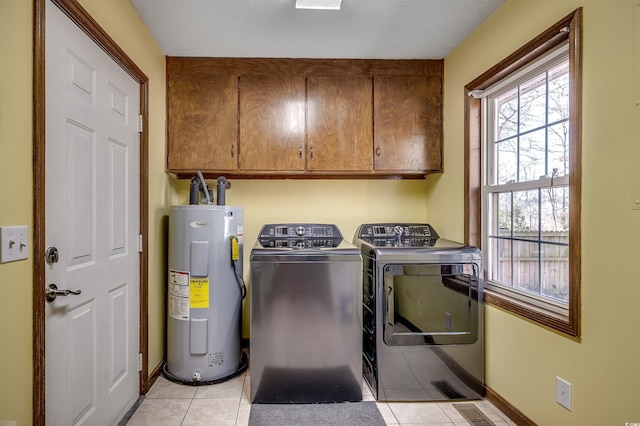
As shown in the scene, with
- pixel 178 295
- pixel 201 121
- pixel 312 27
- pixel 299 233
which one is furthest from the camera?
pixel 299 233

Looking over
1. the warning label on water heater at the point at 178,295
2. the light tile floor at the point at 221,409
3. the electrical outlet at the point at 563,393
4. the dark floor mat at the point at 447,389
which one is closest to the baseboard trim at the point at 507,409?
the light tile floor at the point at 221,409

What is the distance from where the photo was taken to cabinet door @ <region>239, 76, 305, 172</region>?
8.14 ft

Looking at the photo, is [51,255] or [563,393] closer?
[51,255]

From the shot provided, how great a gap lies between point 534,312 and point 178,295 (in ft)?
7.00

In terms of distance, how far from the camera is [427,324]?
1991mm

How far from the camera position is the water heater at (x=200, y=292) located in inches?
84.8

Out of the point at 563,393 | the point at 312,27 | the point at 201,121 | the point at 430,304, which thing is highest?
the point at 312,27

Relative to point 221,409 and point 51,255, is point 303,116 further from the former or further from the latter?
point 221,409

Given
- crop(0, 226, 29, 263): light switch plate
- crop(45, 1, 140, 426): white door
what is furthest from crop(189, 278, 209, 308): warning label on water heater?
crop(0, 226, 29, 263): light switch plate

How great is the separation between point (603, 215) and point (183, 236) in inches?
88.6

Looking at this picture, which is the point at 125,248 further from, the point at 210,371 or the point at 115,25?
the point at 115,25

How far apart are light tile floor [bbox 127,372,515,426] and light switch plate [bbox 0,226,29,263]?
49.2 inches

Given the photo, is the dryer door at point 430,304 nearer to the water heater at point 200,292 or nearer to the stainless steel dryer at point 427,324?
the stainless steel dryer at point 427,324

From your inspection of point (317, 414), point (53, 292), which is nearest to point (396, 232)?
point (317, 414)
